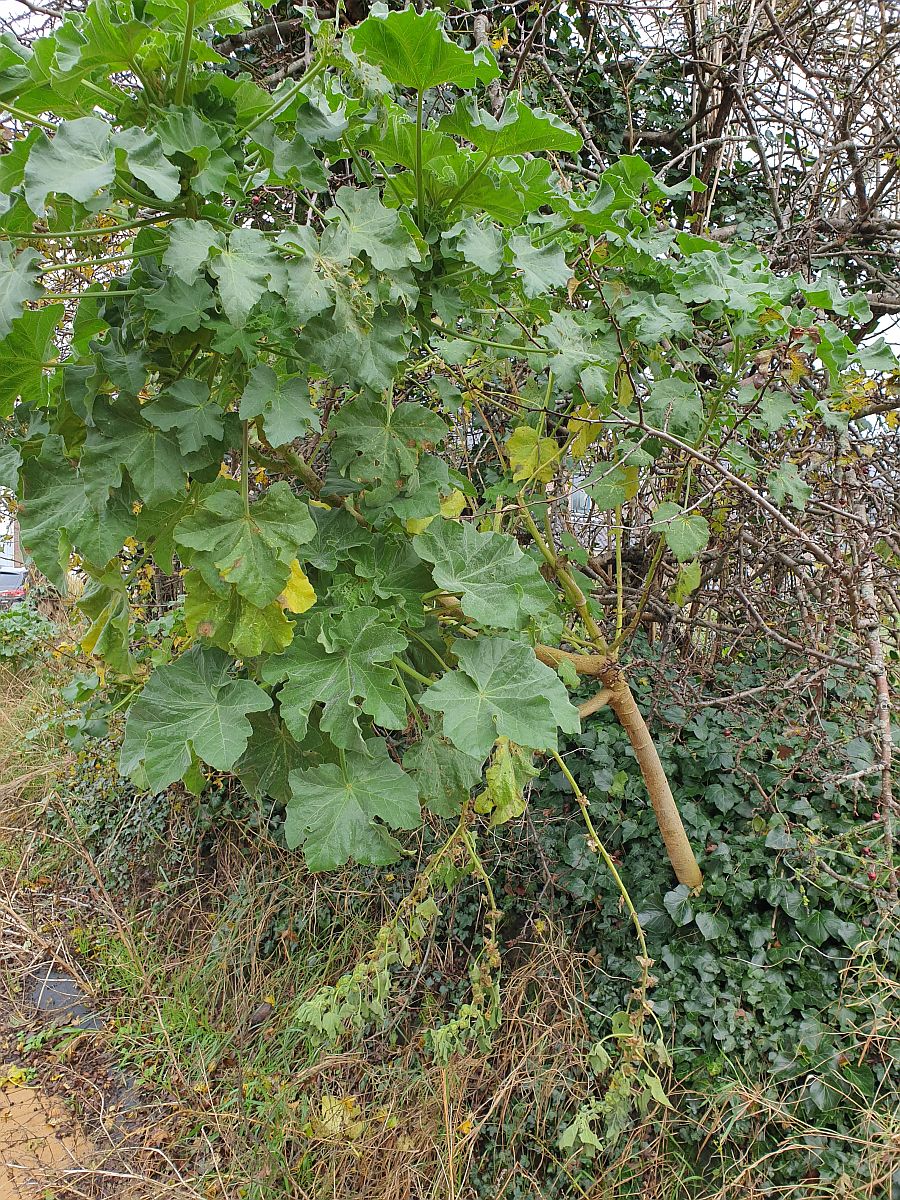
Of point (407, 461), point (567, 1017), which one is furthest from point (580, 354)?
point (567, 1017)

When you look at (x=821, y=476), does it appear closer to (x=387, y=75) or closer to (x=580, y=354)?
(x=580, y=354)

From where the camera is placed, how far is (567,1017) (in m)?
2.10

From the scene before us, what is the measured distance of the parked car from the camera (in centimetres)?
703

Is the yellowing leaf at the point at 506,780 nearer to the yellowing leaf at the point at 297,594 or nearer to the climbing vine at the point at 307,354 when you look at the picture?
the climbing vine at the point at 307,354

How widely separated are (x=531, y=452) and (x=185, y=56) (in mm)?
1004

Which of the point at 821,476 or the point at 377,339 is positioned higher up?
the point at 377,339

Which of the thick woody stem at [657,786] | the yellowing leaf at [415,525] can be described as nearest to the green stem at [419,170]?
the yellowing leaf at [415,525]

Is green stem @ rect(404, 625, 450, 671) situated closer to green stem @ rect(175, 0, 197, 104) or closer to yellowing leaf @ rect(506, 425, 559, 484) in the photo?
yellowing leaf @ rect(506, 425, 559, 484)

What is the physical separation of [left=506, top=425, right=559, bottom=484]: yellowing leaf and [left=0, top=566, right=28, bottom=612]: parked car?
15.3 ft

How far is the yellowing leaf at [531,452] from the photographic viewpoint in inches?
66.2

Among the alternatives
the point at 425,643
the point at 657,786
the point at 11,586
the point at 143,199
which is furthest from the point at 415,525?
the point at 11,586

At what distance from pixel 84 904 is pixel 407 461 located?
3.20 meters

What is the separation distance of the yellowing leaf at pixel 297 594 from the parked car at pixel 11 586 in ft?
16.1

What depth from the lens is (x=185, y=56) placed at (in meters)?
A: 0.86
